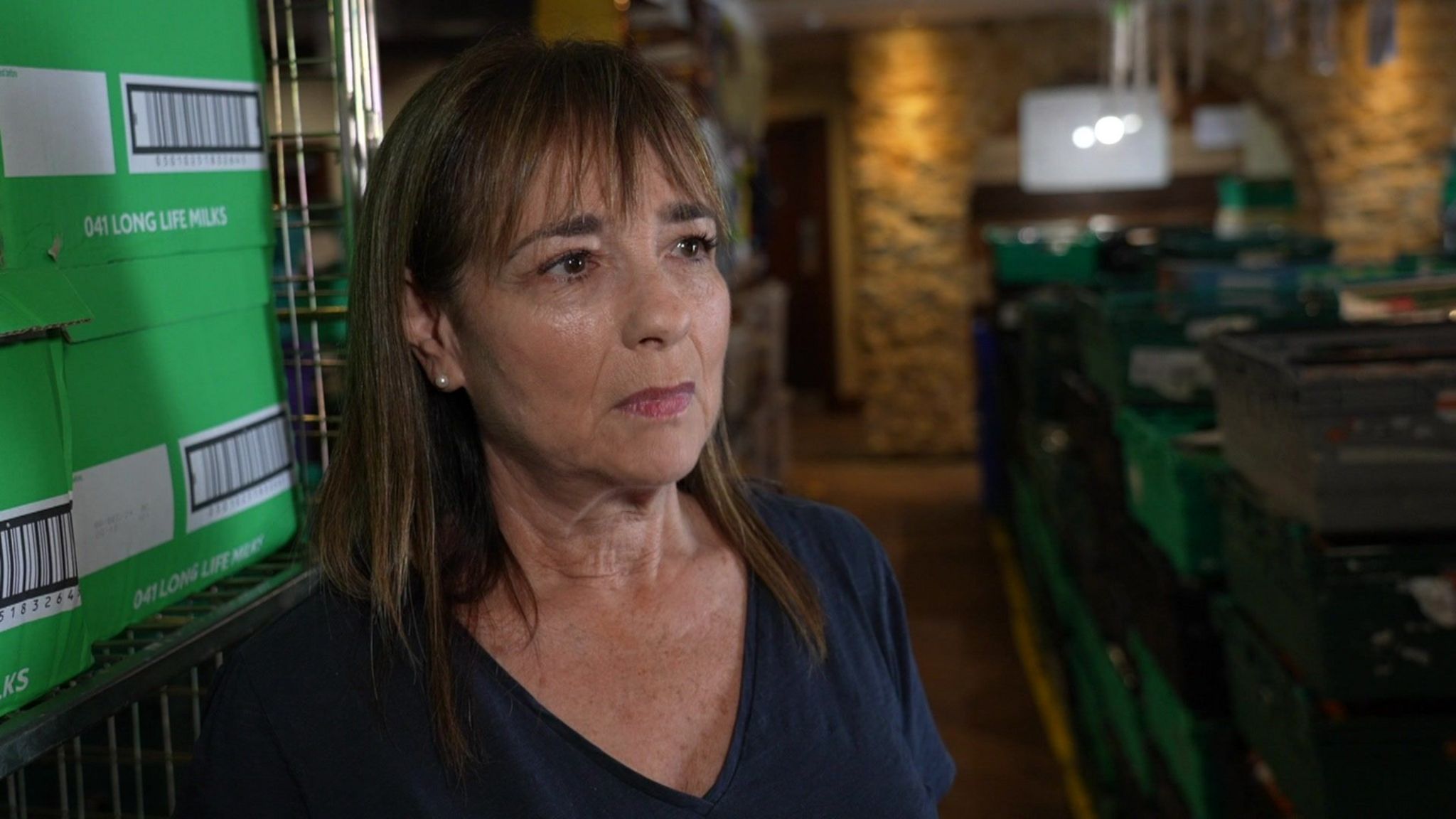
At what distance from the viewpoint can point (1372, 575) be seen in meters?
1.86

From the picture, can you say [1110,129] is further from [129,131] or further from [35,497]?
[35,497]

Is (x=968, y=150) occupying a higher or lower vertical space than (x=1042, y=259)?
higher

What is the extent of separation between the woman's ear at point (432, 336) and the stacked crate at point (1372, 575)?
124 cm

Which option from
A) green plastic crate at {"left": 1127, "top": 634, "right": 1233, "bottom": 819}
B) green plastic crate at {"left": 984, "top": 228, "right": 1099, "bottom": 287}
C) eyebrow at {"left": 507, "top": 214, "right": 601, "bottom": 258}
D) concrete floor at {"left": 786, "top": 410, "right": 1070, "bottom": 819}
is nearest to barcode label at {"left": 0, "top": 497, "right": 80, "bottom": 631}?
eyebrow at {"left": 507, "top": 214, "right": 601, "bottom": 258}

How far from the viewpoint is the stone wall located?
28.8 feet

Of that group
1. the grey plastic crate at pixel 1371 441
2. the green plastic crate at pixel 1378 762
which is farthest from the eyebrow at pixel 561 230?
the green plastic crate at pixel 1378 762

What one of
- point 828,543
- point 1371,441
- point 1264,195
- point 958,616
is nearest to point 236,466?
point 828,543

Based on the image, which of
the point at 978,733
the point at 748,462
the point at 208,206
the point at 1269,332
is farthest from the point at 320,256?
the point at 208,206

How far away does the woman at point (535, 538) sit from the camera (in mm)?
1096

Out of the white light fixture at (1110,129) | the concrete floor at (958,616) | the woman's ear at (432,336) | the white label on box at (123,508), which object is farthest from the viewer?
the white light fixture at (1110,129)

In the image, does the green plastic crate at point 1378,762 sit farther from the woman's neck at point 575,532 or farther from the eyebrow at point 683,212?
the eyebrow at point 683,212

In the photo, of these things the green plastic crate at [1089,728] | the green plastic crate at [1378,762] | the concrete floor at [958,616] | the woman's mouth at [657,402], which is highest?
the woman's mouth at [657,402]

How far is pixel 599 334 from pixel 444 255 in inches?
5.9

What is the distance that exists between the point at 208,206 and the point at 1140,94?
5.50 meters
